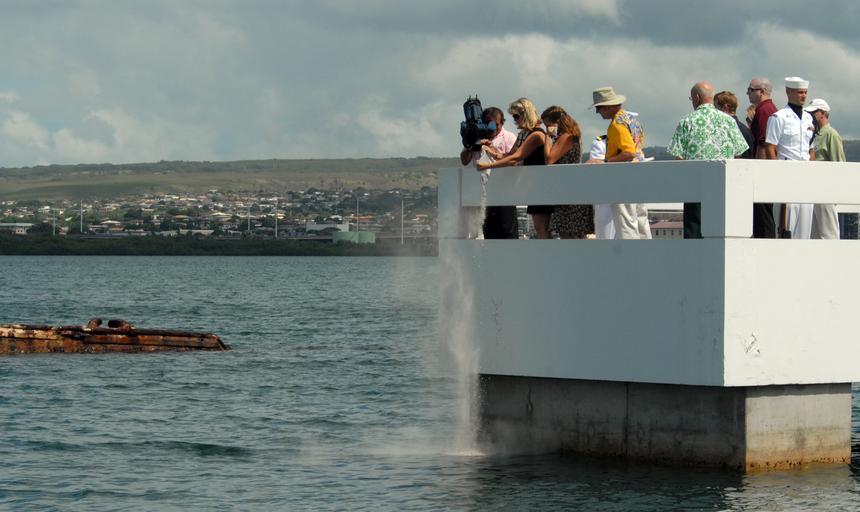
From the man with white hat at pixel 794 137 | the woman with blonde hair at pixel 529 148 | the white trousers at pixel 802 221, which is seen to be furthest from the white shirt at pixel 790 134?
the woman with blonde hair at pixel 529 148

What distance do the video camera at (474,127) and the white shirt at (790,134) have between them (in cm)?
294

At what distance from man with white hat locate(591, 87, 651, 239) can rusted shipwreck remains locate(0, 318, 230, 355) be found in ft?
80.8

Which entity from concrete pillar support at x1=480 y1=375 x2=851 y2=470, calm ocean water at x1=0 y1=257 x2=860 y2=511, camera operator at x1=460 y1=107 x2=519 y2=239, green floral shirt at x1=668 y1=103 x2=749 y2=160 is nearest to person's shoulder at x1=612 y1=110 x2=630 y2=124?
green floral shirt at x1=668 y1=103 x2=749 y2=160

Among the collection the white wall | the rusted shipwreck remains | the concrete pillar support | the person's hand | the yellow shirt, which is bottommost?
the rusted shipwreck remains

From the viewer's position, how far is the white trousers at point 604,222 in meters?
15.9

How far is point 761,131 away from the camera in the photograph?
1631 centimetres

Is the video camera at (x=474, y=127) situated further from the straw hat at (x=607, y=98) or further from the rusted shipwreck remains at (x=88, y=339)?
the rusted shipwreck remains at (x=88, y=339)

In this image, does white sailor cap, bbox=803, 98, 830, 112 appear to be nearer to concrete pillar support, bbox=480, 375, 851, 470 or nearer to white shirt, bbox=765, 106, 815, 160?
white shirt, bbox=765, 106, 815, 160

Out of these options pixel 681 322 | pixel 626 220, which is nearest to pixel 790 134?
pixel 626 220

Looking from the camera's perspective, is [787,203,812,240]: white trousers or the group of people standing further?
[787,203,812,240]: white trousers

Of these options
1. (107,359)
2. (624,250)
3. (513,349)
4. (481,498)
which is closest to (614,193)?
(624,250)

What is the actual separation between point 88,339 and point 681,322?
85.8 ft

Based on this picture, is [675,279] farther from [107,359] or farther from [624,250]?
[107,359]

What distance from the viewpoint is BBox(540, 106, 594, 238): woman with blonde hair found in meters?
16.2
